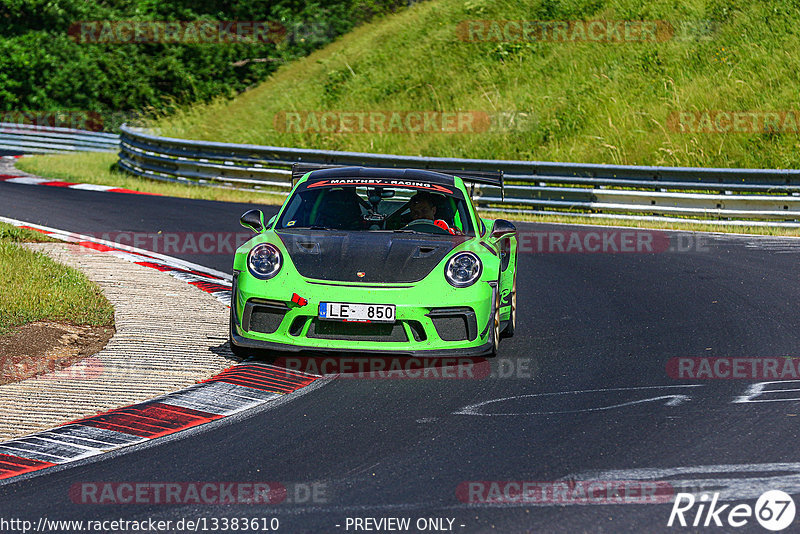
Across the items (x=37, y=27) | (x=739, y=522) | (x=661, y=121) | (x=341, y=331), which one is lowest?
(x=739, y=522)

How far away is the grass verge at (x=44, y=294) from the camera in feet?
27.8

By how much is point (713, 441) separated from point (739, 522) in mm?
1219

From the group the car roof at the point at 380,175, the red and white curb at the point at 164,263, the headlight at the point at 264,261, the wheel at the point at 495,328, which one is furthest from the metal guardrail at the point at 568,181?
the headlight at the point at 264,261

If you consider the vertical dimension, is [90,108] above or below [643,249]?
above

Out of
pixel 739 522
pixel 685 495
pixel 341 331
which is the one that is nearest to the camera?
pixel 739 522

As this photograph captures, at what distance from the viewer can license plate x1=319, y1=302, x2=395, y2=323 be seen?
7.02m

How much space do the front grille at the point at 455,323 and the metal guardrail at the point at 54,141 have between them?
2744cm

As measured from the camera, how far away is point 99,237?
13883 millimetres

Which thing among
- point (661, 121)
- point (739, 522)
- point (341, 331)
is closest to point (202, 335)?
point (341, 331)

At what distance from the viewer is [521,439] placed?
570cm

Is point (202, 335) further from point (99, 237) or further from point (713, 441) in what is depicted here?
point (99, 237)

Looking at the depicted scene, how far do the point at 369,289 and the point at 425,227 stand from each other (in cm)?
137

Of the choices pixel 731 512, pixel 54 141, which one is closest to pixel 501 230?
pixel 731 512

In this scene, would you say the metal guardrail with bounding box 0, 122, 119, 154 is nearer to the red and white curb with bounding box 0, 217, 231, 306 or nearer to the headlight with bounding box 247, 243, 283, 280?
the red and white curb with bounding box 0, 217, 231, 306
